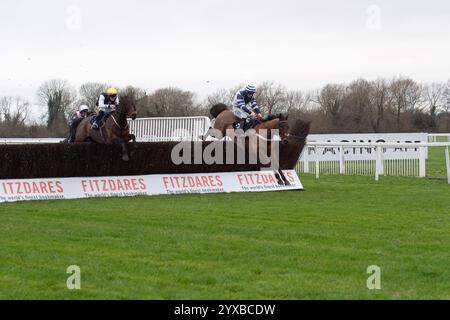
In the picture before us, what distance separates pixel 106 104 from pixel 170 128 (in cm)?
780

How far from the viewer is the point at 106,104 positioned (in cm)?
1723

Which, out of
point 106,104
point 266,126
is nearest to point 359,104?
point 266,126

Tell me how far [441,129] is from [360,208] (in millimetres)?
47728

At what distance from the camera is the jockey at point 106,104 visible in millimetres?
17031

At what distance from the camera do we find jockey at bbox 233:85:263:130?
17484 millimetres

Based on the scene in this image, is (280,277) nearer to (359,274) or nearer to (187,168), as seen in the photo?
(359,274)

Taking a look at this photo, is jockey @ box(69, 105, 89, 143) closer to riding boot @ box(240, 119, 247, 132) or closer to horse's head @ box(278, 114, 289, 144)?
riding boot @ box(240, 119, 247, 132)

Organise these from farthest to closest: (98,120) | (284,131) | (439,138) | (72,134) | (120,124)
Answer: (439,138) < (72,134) < (284,131) < (98,120) < (120,124)

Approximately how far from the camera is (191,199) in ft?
50.7

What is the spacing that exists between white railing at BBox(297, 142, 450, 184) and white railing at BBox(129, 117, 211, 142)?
322cm

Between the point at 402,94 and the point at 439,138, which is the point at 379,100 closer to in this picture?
the point at 402,94

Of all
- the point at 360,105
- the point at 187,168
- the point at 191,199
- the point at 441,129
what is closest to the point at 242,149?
the point at 187,168

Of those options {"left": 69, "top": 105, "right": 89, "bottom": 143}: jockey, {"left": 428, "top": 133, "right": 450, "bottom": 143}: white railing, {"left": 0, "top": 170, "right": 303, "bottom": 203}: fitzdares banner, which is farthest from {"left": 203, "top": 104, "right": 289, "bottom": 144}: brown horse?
{"left": 428, "top": 133, "right": 450, "bottom": 143}: white railing

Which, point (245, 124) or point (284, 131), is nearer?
point (284, 131)
